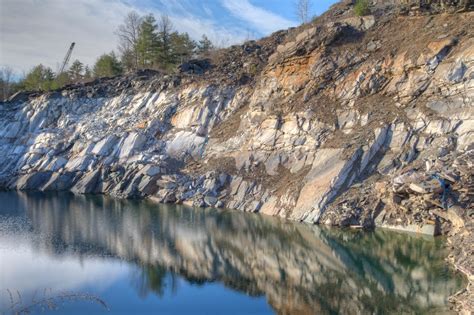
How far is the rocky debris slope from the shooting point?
29.9m

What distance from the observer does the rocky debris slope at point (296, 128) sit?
29.9m

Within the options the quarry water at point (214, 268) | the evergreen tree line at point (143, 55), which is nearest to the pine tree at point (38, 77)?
the evergreen tree line at point (143, 55)

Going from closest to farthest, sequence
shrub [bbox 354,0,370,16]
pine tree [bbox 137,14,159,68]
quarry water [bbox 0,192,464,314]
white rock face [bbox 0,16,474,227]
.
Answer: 1. quarry water [bbox 0,192,464,314]
2. white rock face [bbox 0,16,474,227]
3. shrub [bbox 354,0,370,16]
4. pine tree [bbox 137,14,159,68]

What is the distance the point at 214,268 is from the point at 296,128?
1852 cm

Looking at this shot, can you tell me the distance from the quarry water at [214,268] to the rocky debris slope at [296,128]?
9.18ft

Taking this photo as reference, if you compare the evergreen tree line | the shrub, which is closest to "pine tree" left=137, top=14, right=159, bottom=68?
the evergreen tree line

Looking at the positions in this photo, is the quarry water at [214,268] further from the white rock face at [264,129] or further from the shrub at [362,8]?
the shrub at [362,8]

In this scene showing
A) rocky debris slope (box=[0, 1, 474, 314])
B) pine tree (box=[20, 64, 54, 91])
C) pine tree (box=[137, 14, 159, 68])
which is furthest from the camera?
pine tree (box=[20, 64, 54, 91])

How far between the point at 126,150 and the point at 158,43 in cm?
2198

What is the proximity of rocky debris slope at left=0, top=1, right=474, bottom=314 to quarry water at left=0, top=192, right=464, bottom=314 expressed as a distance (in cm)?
280

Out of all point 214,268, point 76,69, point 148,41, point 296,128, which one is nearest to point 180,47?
Result: point 148,41

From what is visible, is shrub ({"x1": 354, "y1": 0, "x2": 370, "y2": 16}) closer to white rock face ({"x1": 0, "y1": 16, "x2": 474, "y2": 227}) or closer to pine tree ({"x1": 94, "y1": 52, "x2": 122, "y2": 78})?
white rock face ({"x1": 0, "y1": 16, "x2": 474, "y2": 227})

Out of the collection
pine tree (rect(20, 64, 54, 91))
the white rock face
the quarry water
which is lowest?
the quarry water

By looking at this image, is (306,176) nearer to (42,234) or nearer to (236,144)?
(236,144)
